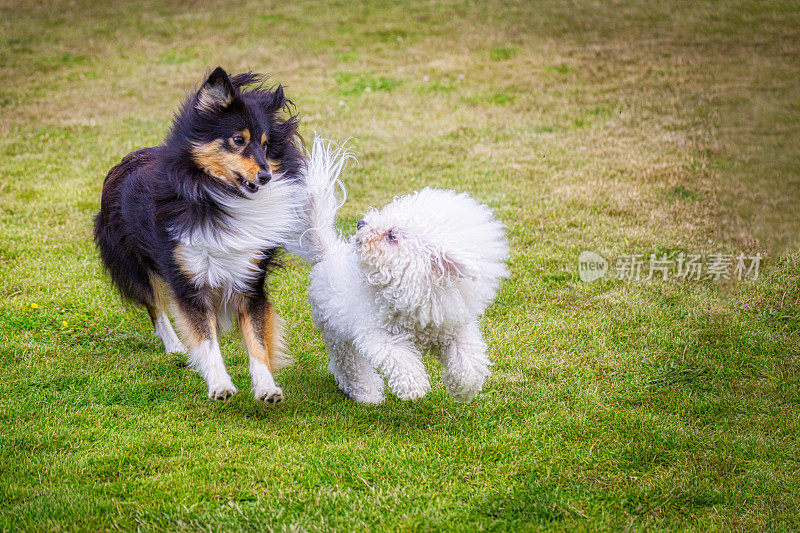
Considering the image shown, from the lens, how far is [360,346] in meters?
4.04

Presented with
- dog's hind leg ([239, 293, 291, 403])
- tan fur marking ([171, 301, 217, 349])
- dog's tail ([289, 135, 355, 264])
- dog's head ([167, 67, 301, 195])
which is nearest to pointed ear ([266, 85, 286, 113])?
dog's head ([167, 67, 301, 195])

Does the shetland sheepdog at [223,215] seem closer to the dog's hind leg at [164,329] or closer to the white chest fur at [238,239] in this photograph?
the white chest fur at [238,239]

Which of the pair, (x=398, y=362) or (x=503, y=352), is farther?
(x=503, y=352)

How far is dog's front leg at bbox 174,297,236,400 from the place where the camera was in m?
4.08

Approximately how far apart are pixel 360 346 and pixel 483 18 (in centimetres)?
1345

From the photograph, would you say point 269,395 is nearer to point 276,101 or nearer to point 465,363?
point 465,363

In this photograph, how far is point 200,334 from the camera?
416 cm

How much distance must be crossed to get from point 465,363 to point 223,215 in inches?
60.5

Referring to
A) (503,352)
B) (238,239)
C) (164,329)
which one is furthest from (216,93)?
(503,352)

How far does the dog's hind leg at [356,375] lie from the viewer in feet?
14.6

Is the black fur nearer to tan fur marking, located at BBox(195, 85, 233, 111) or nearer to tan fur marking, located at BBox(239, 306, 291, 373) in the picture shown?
tan fur marking, located at BBox(195, 85, 233, 111)

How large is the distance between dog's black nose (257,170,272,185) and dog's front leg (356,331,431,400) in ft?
3.24

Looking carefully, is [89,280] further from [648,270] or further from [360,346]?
[648,270]

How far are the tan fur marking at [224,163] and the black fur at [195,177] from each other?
0.03 meters
